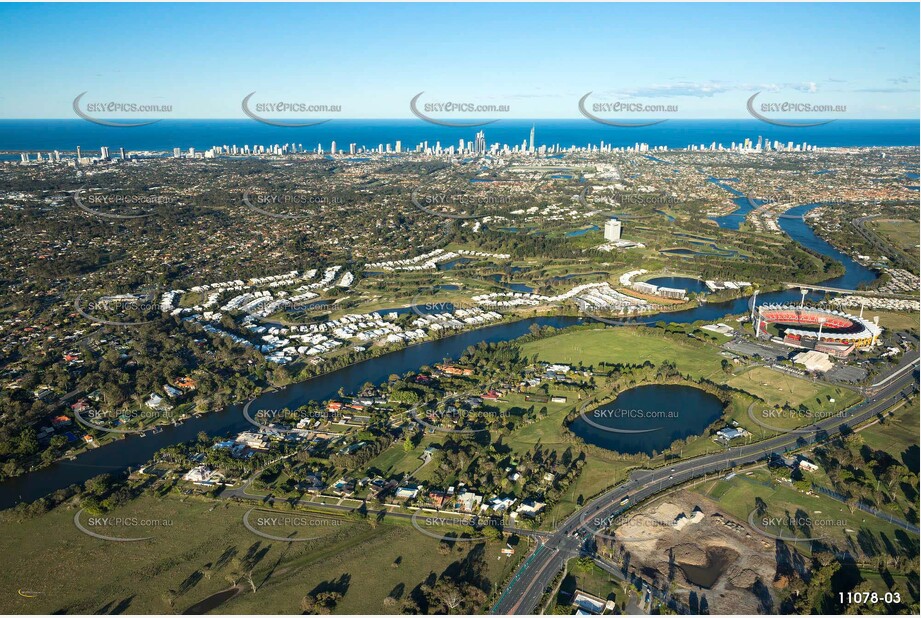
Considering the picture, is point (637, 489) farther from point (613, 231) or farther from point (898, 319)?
point (613, 231)

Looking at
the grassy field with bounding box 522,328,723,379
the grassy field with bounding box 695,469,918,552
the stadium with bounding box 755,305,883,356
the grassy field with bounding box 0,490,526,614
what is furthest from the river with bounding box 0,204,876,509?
the grassy field with bounding box 695,469,918,552

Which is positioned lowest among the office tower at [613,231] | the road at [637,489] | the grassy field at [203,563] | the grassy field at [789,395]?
the grassy field at [203,563]

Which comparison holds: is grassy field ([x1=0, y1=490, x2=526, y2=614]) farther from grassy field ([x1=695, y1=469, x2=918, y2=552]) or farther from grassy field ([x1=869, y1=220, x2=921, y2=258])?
grassy field ([x1=869, y1=220, x2=921, y2=258])

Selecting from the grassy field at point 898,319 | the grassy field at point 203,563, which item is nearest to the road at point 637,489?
the grassy field at point 203,563

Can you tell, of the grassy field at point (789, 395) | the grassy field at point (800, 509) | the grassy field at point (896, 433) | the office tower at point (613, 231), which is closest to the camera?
the grassy field at point (800, 509)

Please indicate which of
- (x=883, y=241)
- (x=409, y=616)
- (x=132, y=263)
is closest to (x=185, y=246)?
(x=132, y=263)

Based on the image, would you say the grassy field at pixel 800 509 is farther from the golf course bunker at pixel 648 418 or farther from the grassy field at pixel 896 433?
the grassy field at pixel 896 433

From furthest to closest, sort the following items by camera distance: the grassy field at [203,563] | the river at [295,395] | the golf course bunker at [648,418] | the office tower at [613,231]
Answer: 1. the office tower at [613,231]
2. the golf course bunker at [648,418]
3. the river at [295,395]
4. the grassy field at [203,563]
